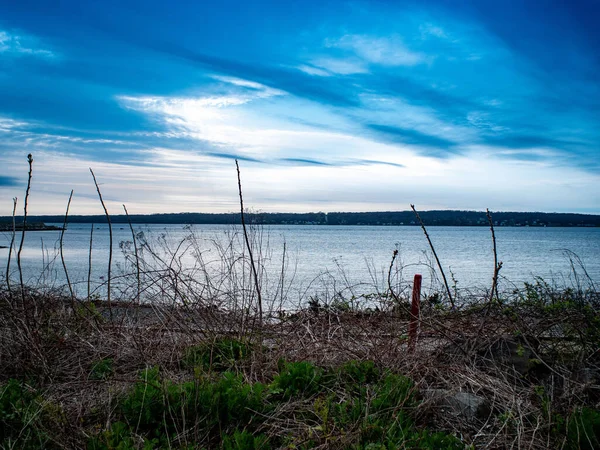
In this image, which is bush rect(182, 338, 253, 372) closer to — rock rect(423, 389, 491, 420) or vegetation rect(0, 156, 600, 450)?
vegetation rect(0, 156, 600, 450)

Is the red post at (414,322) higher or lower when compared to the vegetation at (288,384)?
higher

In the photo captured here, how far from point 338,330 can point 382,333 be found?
733mm

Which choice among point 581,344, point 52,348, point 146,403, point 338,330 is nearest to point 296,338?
point 338,330

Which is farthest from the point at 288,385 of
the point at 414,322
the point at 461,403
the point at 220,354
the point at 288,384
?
the point at 414,322

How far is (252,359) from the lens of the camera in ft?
17.2

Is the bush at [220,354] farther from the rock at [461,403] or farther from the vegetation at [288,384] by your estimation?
the rock at [461,403]

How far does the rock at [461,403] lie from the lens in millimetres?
4090

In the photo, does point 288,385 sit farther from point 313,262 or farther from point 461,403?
point 313,262

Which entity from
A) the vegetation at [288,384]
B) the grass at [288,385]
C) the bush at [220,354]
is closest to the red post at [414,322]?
the vegetation at [288,384]

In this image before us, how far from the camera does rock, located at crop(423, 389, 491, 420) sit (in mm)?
4090

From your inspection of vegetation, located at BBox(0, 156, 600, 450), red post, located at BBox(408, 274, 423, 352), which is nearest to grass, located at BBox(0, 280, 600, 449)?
vegetation, located at BBox(0, 156, 600, 450)

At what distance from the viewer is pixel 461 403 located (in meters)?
4.16

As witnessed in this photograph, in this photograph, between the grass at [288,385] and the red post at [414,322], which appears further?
the red post at [414,322]

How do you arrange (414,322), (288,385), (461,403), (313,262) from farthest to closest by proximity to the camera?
(313,262)
(414,322)
(288,385)
(461,403)
